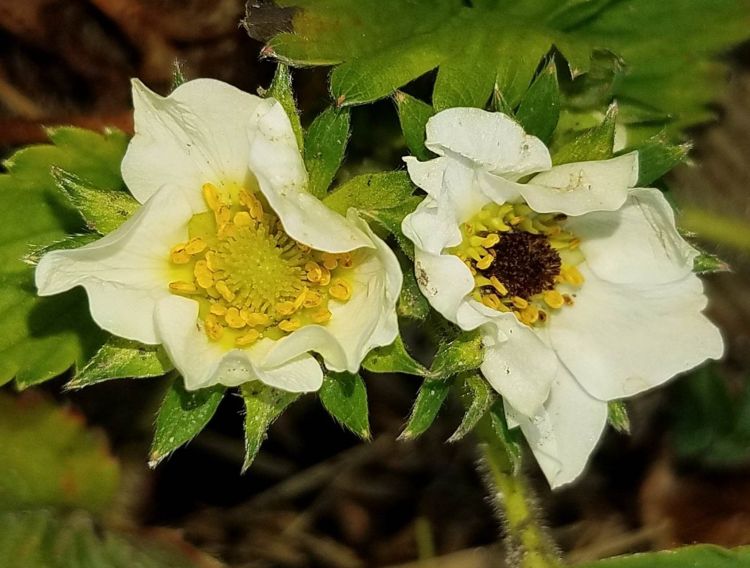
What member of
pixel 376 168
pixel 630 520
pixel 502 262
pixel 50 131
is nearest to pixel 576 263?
pixel 502 262

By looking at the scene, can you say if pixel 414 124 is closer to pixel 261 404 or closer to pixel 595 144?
pixel 595 144

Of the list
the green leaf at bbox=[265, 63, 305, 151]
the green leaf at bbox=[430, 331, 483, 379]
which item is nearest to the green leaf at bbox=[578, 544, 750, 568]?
the green leaf at bbox=[430, 331, 483, 379]

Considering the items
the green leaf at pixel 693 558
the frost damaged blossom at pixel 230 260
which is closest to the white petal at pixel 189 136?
the frost damaged blossom at pixel 230 260

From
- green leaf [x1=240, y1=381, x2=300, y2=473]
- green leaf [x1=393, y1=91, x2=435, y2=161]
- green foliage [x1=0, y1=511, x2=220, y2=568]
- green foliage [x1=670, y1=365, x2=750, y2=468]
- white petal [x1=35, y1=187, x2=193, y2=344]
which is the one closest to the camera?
white petal [x1=35, y1=187, x2=193, y2=344]

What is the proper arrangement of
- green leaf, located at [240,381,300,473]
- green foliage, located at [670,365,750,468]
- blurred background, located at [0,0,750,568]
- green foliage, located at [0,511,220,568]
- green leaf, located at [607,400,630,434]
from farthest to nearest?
green foliage, located at [670,365,750,468], blurred background, located at [0,0,750,568], green foliage, located at [0,511,220,568], green leaf, located at [607,400,630,434], green leaf, located at [240,381,300,473]

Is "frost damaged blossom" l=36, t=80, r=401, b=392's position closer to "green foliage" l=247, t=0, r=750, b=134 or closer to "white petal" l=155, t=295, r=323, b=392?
"white petal" l=155, t=295, r=323, b=392

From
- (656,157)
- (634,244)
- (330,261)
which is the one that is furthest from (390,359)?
(656,157)
